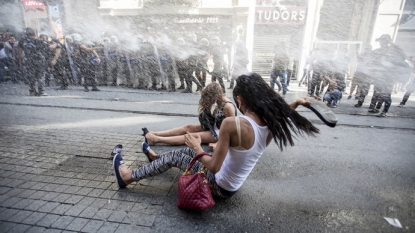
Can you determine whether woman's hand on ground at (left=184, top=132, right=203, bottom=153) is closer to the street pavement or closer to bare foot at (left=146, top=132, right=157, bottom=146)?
the street pavement

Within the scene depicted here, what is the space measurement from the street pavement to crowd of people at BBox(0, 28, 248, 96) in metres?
4.20

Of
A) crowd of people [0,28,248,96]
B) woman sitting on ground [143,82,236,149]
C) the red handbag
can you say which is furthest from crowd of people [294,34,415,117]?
the red handbag

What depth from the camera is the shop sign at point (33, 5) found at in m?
17.1

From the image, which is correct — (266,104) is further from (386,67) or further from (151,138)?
(386,67)

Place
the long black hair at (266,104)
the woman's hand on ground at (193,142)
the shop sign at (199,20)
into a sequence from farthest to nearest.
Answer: the shop sign at (199,20) → the woman's hand on ground at (193,142) → the long black hair at (266,104)

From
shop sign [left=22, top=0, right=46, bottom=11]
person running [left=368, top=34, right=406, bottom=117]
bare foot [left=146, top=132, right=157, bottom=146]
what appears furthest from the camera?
shop sign [left=22, top=0, right=46, bottom=11]

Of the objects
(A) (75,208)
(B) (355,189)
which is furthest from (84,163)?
(B) (355,189)

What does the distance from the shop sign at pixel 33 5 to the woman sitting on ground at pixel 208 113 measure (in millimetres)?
18904

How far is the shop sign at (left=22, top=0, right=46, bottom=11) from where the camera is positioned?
17.1 m

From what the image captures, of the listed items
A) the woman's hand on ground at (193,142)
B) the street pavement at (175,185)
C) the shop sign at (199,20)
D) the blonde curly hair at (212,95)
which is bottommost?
the street pavement at (175,185)

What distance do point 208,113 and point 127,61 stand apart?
7.47m

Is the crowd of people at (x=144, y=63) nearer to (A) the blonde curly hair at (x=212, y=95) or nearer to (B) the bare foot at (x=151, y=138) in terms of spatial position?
(B) the bare foot at (x=151, y=138)

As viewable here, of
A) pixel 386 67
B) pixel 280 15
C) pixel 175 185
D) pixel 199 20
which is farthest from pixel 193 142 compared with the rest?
pixel 199 20

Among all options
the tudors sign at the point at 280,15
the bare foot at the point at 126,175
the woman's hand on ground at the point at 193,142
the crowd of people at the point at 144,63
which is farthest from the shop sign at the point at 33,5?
the woman's hand on ground at the point at 193,142
